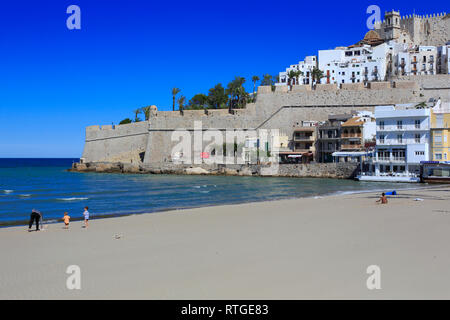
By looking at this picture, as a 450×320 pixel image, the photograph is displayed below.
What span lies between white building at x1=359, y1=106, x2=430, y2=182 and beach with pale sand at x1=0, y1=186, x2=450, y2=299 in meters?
22.1

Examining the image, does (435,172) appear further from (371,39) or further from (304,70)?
(371,39)

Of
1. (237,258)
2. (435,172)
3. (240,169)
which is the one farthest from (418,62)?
(237,258)

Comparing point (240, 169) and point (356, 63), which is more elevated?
point (356, 63)

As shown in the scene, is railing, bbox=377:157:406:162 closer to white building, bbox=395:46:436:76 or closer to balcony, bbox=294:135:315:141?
balcony, bbox=294:135:315:141

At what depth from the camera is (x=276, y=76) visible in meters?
71.7

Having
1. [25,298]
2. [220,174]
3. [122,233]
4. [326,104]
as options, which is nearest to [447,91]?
[326,104]

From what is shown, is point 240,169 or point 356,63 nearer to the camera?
point 240,169

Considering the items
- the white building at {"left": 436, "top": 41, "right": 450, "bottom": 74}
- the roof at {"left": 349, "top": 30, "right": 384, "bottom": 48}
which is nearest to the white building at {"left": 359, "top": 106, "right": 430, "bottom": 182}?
the white building at {"left": 436, "top": 41, "right": 450, "bottom": 74}

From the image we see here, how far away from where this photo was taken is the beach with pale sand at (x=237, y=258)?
21.8 feet

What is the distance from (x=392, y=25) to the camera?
6844 centimetres

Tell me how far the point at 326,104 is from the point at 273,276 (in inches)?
1788

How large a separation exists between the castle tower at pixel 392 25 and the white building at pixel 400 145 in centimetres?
3679

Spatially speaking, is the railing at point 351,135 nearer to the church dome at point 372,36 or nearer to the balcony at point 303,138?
the balcony at point 303,138

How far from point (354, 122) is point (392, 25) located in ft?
110
